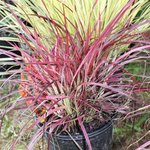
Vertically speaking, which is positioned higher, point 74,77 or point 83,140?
point 74,77

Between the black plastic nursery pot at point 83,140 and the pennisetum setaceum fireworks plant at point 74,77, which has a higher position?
the pennisetum setaceum fireworks plant at point 74,77

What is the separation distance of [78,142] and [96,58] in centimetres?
30

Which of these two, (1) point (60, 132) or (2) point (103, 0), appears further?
(2) point (103, 0)

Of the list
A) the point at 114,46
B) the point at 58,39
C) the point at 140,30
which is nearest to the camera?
the point at 58,39

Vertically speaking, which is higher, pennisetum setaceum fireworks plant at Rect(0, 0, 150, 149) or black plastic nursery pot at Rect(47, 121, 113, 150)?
pennisetum setaceum fireworks plant at Rect(0, 0, 150, 149)

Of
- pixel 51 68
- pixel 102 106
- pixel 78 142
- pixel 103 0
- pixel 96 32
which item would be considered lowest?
pixel 78 142

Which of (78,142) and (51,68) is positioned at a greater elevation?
(51,68)

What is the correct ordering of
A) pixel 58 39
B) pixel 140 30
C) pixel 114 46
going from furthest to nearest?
pixel 140 30
pixel 114 46
pixel 58 39

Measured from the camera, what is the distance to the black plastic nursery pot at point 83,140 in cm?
112

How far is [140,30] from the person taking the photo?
133cm

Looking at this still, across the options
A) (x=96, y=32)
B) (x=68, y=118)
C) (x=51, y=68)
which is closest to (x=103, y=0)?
(x=96, y=32)

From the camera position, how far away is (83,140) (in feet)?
3.67

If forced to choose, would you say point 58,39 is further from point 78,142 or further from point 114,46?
point 78,142

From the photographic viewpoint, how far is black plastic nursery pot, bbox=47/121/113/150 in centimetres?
112
